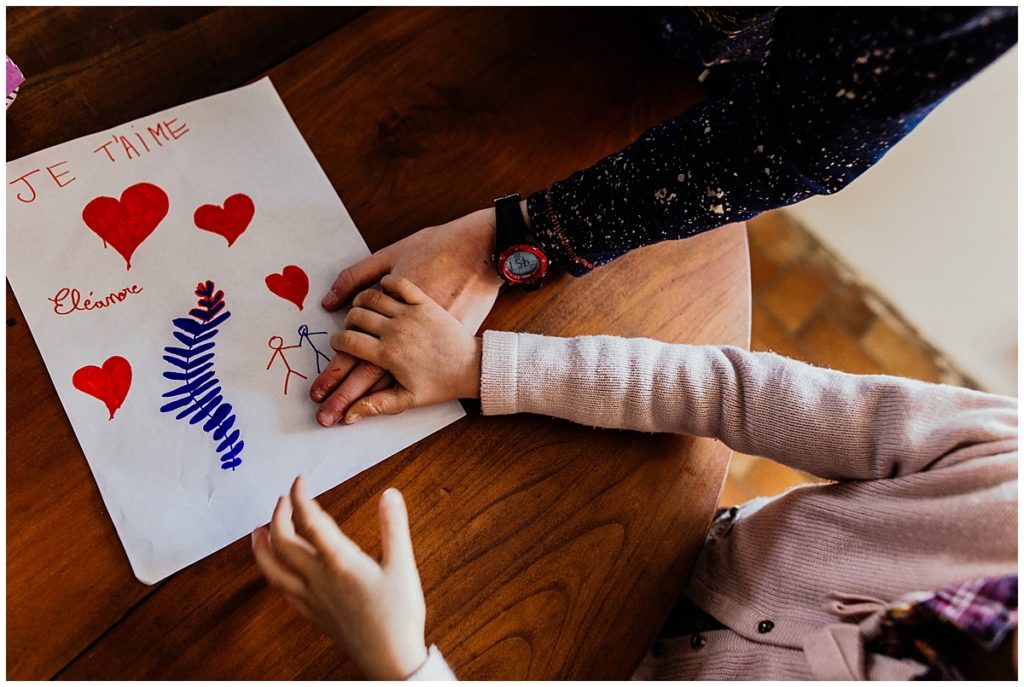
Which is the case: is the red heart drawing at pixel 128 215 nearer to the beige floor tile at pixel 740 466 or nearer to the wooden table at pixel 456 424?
the wooden table at pixel 456 424

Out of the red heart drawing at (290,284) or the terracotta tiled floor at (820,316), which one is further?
the terracotta tiled floor at (820,316)

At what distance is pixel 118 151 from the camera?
1.96ft

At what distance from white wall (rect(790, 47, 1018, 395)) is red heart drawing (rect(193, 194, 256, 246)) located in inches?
43.5

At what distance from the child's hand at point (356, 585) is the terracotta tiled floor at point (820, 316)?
1074mm

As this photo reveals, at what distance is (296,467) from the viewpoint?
53cm

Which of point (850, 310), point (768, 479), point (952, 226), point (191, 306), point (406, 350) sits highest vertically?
point (191, 306)

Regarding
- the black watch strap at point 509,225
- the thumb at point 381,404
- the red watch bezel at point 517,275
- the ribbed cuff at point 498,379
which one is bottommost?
the ribbed cuff at point 498,379

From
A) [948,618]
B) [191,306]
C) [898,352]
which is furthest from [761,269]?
[191,306]

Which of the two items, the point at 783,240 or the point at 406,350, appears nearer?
the point at 406,350

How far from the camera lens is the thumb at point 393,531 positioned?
450 mm

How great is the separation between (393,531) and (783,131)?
40cm

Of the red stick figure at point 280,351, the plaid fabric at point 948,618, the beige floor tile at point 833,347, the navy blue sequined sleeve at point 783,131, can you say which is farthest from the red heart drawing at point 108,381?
the beige floor tile at point 833,347

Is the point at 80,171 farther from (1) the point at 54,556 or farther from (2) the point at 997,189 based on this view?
(2) the point at 997,189

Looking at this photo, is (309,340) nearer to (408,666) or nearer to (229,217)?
(229,217)
